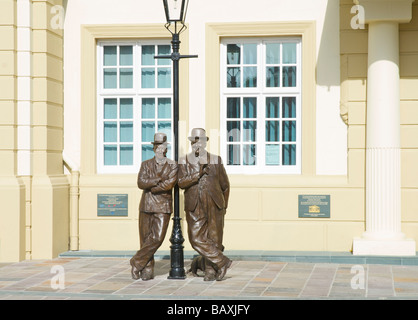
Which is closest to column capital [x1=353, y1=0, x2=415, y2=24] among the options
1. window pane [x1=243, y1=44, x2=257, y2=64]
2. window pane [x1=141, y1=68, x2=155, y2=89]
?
window pane [x1=243, y1=44, x2=257, y2=64]

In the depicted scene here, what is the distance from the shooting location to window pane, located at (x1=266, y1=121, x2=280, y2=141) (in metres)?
12.6

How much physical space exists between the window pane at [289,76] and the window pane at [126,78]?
2.75 meters

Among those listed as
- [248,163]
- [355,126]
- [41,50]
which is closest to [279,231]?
[248,163]

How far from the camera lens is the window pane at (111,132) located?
1299 centimetres

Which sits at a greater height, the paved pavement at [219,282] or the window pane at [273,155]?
the window pane at [273,155]

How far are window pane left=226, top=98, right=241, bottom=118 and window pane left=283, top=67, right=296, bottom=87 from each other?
34.6 inches

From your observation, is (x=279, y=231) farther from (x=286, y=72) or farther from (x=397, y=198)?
(x=286, y=72)

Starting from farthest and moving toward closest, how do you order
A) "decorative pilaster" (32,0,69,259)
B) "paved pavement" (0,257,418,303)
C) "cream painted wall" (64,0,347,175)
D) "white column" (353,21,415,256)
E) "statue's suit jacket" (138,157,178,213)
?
1. "cream painted wall" (64,0,347,175)
2. "decorative pilaster" (32,0,69,259)
3. "white column" (353,21,415,256)
4. "statue's suit jacket" (138,157,178,213)
5. "paved pavement" (0,257,418,303)

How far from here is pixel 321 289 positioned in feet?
29.5

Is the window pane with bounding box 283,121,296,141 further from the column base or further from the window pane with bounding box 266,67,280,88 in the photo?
the column base

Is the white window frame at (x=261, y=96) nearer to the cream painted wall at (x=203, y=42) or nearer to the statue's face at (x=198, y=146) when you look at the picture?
the cream painted wall at (x=203, y=42)

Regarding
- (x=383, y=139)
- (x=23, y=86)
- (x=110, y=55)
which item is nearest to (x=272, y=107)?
(x=383, y=139)

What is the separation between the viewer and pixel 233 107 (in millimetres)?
12672

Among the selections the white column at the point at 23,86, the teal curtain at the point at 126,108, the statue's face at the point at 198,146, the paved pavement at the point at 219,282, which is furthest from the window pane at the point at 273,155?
the white column at the point at 23,86
